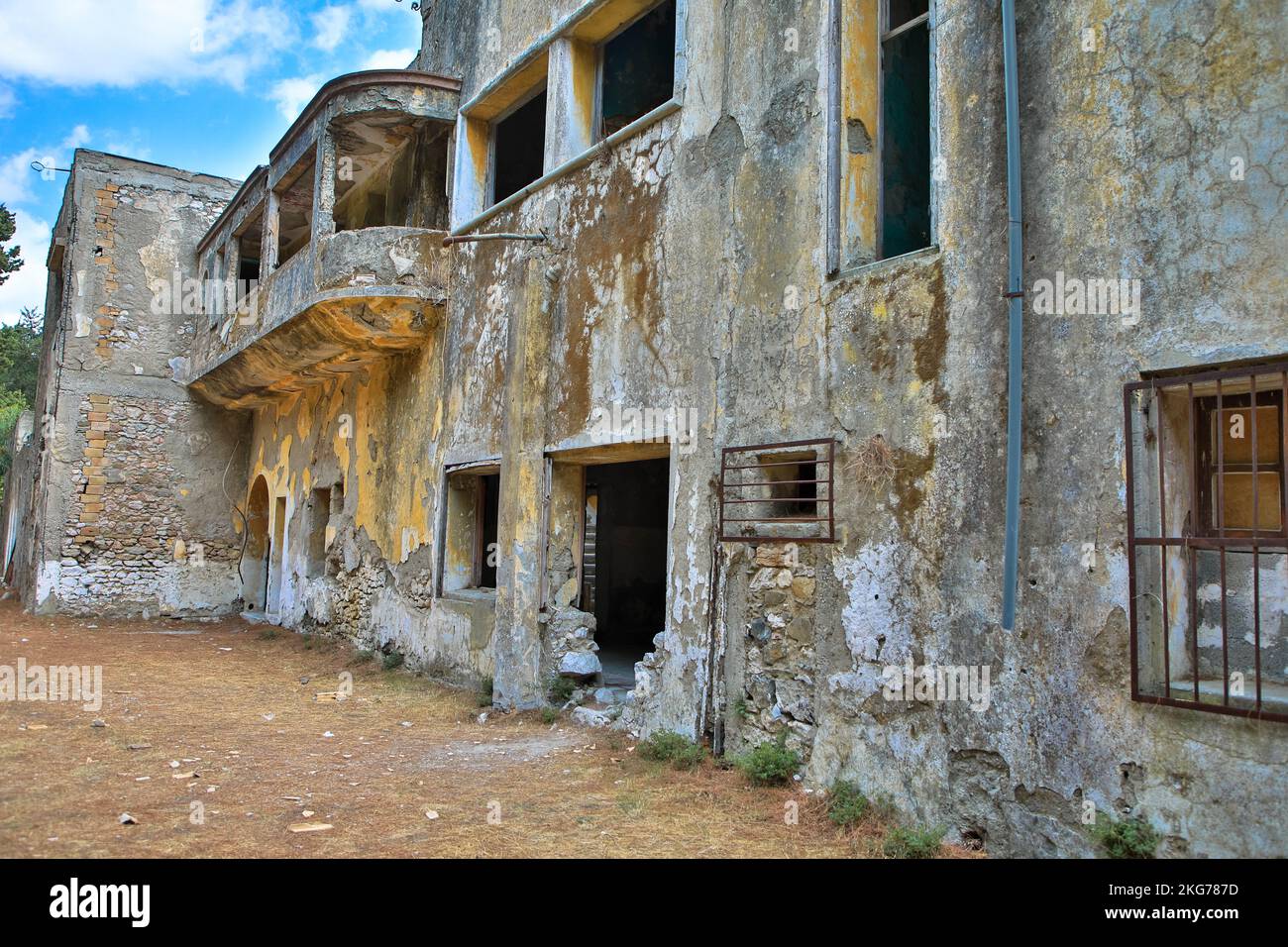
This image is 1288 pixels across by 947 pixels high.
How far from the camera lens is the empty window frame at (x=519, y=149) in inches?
474

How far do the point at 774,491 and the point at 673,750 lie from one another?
1.95m

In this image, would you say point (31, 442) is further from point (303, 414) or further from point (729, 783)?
point (729, 783)

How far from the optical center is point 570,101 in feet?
29.6

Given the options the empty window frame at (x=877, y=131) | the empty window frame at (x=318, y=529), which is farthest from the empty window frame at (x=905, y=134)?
the empty window frame at (x=318, y=529)

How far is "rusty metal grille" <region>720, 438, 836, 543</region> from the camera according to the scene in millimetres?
5965

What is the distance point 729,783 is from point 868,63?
4812mm

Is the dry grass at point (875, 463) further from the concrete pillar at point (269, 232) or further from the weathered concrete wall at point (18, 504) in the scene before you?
the weathered concrete wall at point (18, 504)

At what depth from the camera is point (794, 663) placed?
5.99 metres

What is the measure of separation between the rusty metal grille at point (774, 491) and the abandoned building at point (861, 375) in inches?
1.6

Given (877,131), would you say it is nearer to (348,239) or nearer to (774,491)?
(774,491)

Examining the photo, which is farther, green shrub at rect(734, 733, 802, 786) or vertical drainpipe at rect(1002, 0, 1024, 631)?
green shrub at rect(734, 733, 802, 786)

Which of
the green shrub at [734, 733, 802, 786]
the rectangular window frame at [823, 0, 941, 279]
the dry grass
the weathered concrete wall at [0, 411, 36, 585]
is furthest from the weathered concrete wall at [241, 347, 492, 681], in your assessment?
the weathered concrete wall at [0, 411, 36, 585]

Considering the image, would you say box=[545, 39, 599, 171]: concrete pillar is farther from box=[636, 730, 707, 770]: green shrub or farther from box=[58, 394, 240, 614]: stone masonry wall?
box=[58, 394, 240, 614]: stone masonry wall

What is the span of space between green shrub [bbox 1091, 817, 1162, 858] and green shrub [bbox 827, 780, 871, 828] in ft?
4.33
